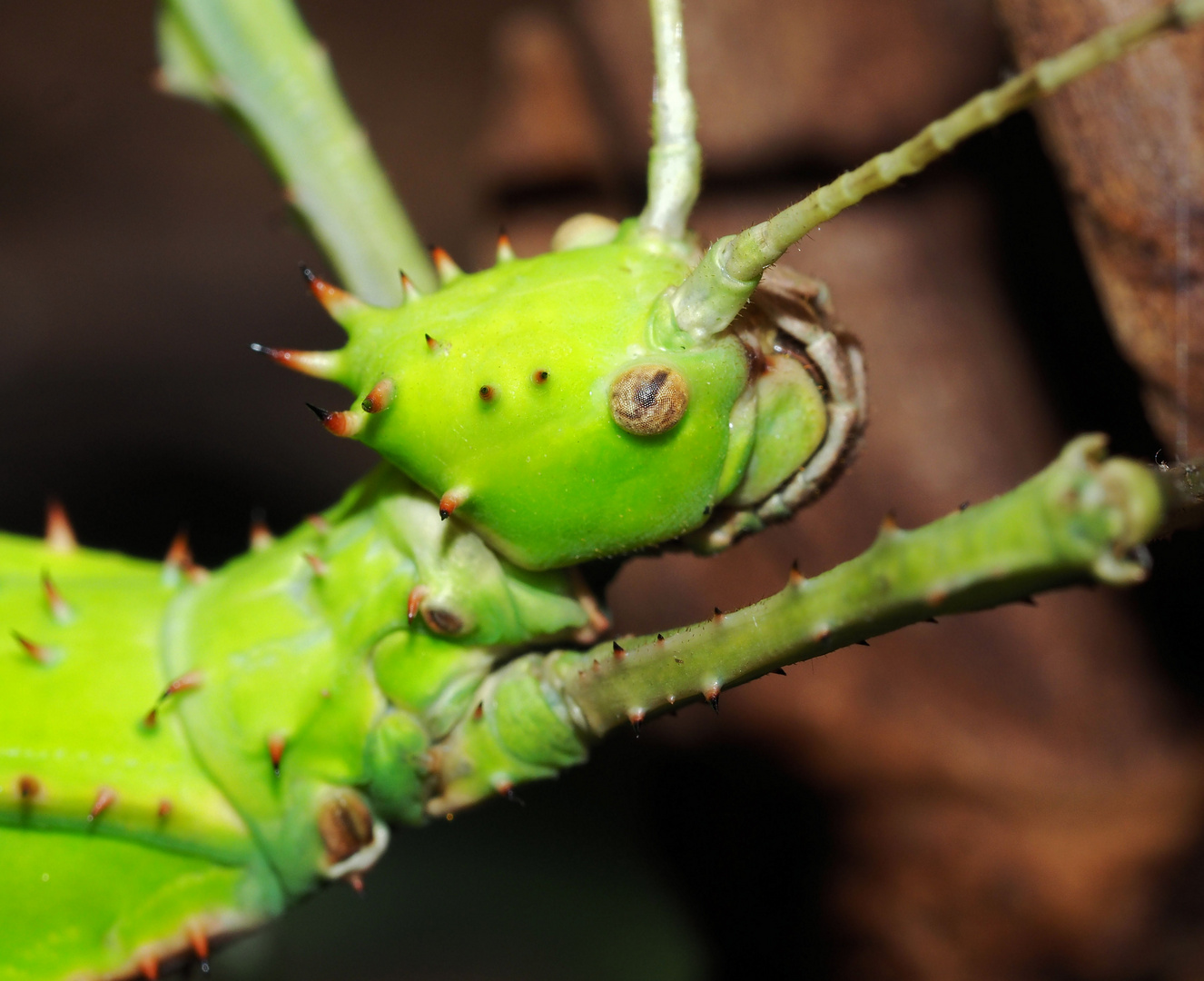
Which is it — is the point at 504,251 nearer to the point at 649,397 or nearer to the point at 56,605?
the point at 649,397

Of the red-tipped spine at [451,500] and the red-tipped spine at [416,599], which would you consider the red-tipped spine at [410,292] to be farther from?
the red-tipped spine at [416,599]

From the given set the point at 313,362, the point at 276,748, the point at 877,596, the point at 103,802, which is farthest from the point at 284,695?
the point at 877,596

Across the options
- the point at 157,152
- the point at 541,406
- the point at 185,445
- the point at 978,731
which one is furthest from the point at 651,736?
the point at 157,152

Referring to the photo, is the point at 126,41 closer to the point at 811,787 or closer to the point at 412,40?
the point at 412,40

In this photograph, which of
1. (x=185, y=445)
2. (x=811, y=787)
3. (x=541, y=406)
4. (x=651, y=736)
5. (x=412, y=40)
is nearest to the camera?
(x=541, y=406)

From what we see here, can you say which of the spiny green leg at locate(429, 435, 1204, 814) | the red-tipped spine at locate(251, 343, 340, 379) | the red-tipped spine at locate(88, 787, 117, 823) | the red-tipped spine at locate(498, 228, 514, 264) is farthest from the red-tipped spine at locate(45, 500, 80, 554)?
the red-tipped spine at locate(498, 228, 514, 264)

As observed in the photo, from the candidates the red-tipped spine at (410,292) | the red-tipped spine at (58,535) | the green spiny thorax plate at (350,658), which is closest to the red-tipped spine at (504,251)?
the red-tipped spine at (410,292)

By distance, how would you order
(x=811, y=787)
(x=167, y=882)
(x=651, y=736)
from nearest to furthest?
(x=167, y=882)
(x=811, y=787)
(x=651, y=736)

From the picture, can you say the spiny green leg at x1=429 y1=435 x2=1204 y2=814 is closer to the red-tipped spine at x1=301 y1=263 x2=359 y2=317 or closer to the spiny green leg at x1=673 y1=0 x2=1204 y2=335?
the spiny green leg at x1=673 y1=0 x2=1204 y2=335
